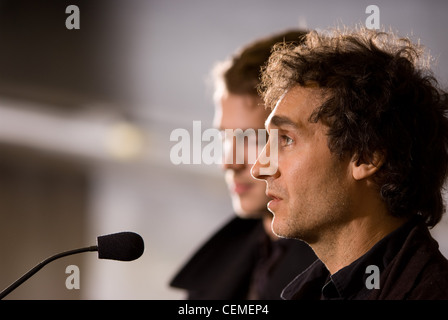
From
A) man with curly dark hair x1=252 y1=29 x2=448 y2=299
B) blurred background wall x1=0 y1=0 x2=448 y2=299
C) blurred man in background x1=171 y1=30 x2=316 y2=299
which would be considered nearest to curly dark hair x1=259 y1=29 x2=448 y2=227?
man with curly dark hair x1=252 y1=29 x2=448 y2=299

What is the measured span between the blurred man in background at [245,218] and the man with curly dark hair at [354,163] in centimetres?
49

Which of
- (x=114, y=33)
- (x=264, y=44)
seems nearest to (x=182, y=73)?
(x=114, y=33)

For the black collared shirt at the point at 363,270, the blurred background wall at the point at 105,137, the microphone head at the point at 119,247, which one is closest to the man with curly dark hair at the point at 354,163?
the black collared shirt at the point at 363,270

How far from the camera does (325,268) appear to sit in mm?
1539

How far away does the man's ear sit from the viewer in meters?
1.44

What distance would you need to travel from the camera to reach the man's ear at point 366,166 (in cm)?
144

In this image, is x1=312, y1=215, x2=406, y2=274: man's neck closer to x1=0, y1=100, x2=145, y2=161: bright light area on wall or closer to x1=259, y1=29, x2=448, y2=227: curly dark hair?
x1=259, y1=29, x2=448, y2=227: curly dark hair

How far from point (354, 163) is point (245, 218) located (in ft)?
2.91

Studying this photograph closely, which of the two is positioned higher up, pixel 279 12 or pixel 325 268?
pixel 279 12

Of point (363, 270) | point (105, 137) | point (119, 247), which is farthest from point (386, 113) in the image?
point (105, 137)

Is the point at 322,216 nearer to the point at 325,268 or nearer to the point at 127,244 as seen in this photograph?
the point at 325,268

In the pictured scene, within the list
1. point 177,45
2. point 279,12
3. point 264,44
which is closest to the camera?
point 264,44

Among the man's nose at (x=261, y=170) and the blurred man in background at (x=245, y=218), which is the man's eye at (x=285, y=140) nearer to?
the man's nose at (x=261, y=170)
